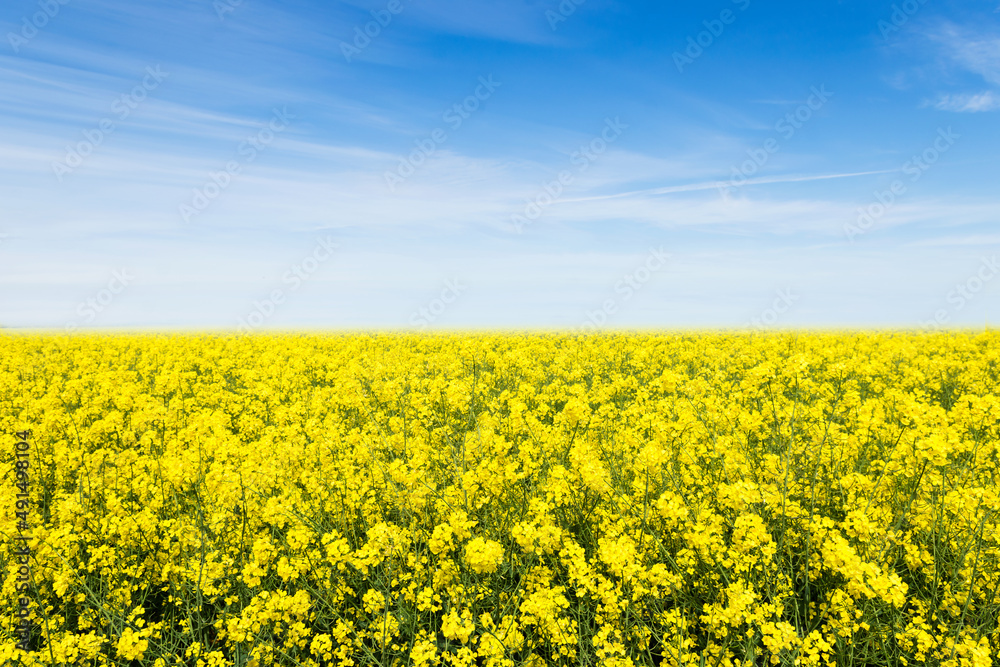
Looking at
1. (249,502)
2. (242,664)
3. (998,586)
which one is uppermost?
(249,502)

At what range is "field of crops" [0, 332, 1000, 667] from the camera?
3.56m

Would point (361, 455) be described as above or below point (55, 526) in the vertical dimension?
above

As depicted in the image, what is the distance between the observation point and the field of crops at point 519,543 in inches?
140

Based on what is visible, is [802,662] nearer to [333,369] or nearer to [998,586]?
[998,586]

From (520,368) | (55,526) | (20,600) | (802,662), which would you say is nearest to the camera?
(802,662)

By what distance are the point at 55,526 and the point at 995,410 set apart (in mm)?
9201

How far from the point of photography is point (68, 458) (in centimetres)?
625

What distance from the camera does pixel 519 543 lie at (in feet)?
12.8

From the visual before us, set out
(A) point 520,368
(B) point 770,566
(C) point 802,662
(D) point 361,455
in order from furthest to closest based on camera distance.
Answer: (A) point 520,368 → (D) point 361,455 → (B) point 770,566 → (C) point 802,662

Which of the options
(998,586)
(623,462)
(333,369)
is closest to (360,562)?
(623,462)
